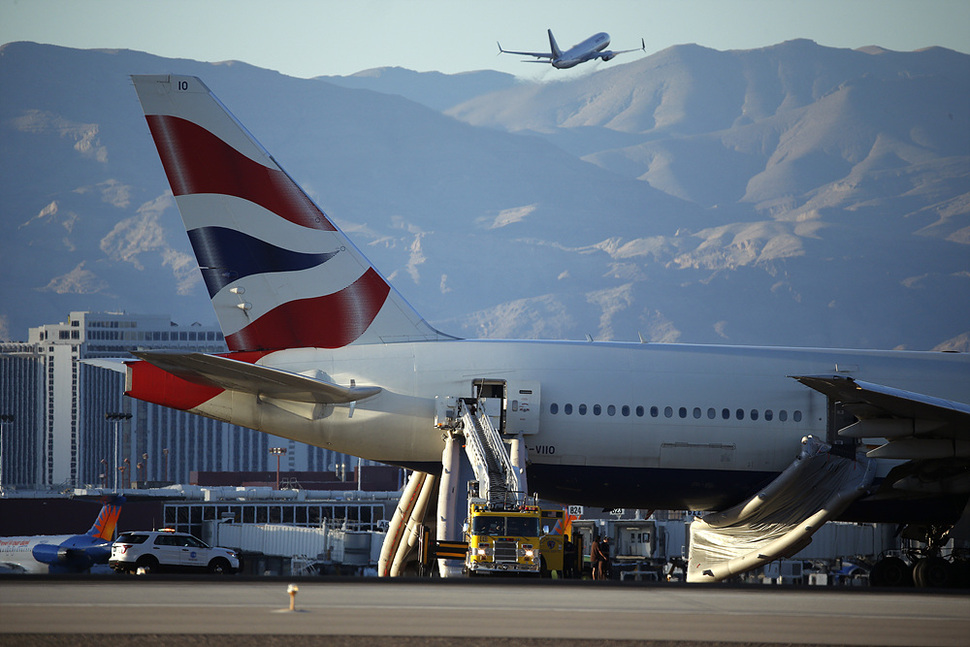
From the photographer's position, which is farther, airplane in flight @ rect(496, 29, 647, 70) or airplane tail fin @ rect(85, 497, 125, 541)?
airplane in flight @ rect(496, 29, 647, 70)

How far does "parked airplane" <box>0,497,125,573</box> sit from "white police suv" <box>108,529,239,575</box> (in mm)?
14036

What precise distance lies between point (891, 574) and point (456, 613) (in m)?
14.6

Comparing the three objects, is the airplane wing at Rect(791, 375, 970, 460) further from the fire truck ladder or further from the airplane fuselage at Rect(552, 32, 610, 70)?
the airplane fuselage at Rect(552, 32, 610, 70)

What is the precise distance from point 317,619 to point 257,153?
51.4ft

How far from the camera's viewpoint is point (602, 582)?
74.1ft

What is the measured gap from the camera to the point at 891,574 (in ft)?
89.8

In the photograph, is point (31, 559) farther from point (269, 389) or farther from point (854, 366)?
point (854, 366)

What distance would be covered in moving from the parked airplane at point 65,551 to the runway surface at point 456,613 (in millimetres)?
34384

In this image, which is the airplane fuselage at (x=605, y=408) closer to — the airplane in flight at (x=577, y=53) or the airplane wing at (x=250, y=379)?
the airplane wing at (x=250, y=379)

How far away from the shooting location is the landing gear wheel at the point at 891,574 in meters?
27.3

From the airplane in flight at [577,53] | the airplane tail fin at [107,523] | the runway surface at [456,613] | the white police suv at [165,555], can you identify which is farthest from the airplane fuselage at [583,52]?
the runway surface at [456,613]

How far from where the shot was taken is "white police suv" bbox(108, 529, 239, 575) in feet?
123

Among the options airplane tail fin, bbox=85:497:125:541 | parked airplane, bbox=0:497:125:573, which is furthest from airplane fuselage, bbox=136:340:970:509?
airplane tail fin, bbox=85:497:125:541

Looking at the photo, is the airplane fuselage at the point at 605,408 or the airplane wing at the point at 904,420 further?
the airplane fuselage at the point at 605,408
